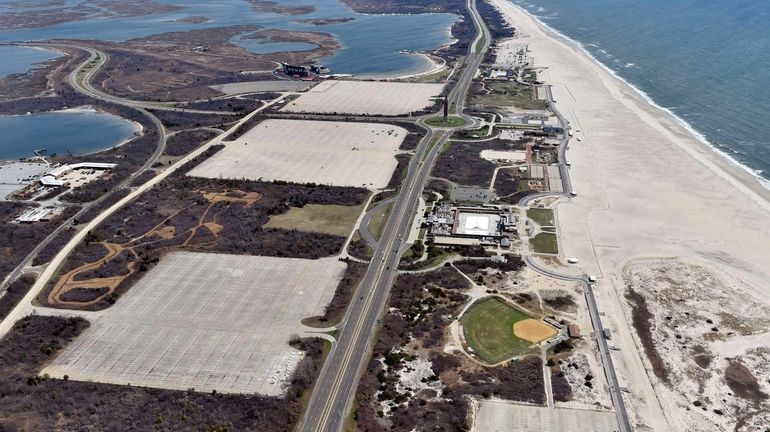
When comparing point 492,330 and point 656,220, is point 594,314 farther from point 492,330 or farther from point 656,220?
point 656,220

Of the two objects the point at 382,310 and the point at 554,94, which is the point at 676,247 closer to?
the point at 382,310

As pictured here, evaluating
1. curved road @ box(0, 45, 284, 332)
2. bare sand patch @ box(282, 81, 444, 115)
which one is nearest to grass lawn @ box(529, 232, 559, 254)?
bare sand patch @ box(282, 81, 444, 115)

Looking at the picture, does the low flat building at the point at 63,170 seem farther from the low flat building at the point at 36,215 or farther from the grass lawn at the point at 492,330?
the grass lawn at the point at 492,330

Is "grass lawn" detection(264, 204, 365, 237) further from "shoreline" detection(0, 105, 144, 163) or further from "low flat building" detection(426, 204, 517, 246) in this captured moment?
"shoreline" detection(0, 105, 144, 163)

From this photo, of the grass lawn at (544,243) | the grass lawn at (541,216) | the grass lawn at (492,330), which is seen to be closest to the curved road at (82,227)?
the grass lawn at (492,330)

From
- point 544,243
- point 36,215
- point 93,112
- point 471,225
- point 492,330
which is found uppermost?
point 93,112

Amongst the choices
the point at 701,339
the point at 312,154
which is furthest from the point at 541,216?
the point at 312,154

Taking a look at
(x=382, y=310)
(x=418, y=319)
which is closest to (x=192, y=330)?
(x=382, y=310)

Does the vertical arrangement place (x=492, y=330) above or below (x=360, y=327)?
above
